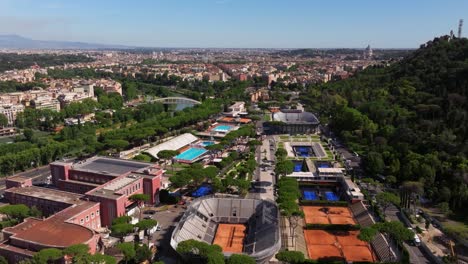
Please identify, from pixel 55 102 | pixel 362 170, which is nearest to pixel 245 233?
pixel 362 170

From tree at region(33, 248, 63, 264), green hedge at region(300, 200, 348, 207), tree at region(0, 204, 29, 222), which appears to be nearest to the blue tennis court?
green hedge at region(300, 200, 348, 207)

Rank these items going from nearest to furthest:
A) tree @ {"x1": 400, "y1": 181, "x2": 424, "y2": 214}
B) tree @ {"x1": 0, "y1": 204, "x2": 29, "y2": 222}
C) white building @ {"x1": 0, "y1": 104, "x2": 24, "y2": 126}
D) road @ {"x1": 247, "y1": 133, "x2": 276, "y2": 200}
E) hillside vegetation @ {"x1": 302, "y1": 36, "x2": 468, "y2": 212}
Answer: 1. tree @ {"x1": 0, "y1": 204, "x2": 29, "y2": 222}
2. tree @ {"x1": 400, "y1": 181, "x2": 424, "y2": 214}
3. hillside vegetation @ {"x1": 302, "y1": 36, "x2": 468, "y2": 212}
4. road @ {"x1": 247, "y1": 133, "x2": 276, "y2": 200}
5. white building @ {"x1": 0, "y1": 104, "x2": 24, "y2": 126}

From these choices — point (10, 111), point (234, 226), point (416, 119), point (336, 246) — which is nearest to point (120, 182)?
point (234, 226)

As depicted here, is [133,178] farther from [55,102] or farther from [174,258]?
[55,102]

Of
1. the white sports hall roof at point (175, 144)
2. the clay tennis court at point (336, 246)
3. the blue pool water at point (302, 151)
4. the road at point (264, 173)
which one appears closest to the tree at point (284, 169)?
the road at point (264, 173)

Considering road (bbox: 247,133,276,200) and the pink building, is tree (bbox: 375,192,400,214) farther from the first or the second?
the pink building

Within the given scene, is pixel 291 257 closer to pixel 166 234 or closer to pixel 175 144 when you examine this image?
pixel 166 234

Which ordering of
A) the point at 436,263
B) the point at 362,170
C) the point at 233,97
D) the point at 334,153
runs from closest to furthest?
the point at 436,263 → the point at 362,170 → the point at 334,153 → the point at 233,97

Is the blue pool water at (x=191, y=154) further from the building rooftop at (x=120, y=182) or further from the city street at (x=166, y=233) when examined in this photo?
Answer: the city street at (x=166, y=233)
